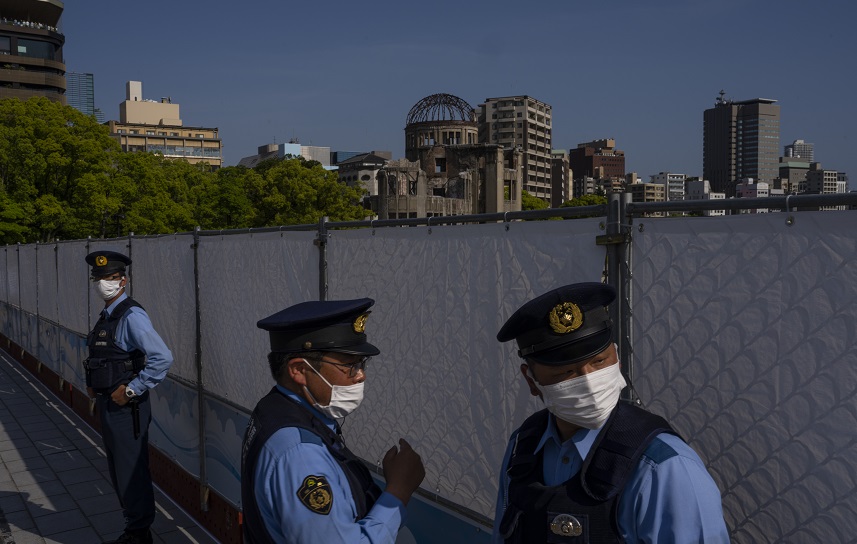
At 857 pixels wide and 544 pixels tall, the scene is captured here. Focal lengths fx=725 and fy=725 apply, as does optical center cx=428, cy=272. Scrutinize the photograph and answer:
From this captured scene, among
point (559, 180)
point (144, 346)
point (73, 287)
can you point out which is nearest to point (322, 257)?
point (144, 346)

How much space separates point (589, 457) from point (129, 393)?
4.87 metres

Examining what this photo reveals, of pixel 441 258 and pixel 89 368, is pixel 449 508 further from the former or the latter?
pixel 89 368

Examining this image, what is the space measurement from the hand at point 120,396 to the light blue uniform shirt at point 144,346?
78 mm

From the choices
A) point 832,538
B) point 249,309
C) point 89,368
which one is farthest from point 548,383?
point 89,368

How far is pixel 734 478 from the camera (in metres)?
2.27

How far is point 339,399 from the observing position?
2717 mm

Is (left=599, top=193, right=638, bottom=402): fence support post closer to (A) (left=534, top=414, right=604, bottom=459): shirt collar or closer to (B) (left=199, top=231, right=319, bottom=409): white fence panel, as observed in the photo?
(A) (left=534, top=414, right=604, bottom=459): shirt collar

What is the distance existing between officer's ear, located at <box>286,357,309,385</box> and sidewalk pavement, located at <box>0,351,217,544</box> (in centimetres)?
422

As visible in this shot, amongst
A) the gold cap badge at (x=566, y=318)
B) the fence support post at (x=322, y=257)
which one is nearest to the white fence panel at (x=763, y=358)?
the gold cap badge at (x=566, y=318)

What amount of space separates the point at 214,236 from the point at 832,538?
5070 mm

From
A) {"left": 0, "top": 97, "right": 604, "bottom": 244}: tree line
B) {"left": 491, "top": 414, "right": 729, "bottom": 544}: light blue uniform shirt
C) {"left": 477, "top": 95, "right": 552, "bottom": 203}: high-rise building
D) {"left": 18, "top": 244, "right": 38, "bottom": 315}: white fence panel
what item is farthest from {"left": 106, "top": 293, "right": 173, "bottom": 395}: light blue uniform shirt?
{"left": 477, "top": 95, "right": 552, "bottom": 203}: high-rise building

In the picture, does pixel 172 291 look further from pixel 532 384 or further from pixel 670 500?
pixel 670 500

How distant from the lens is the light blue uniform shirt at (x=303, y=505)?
231cm

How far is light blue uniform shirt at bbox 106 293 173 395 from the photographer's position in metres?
5.96
